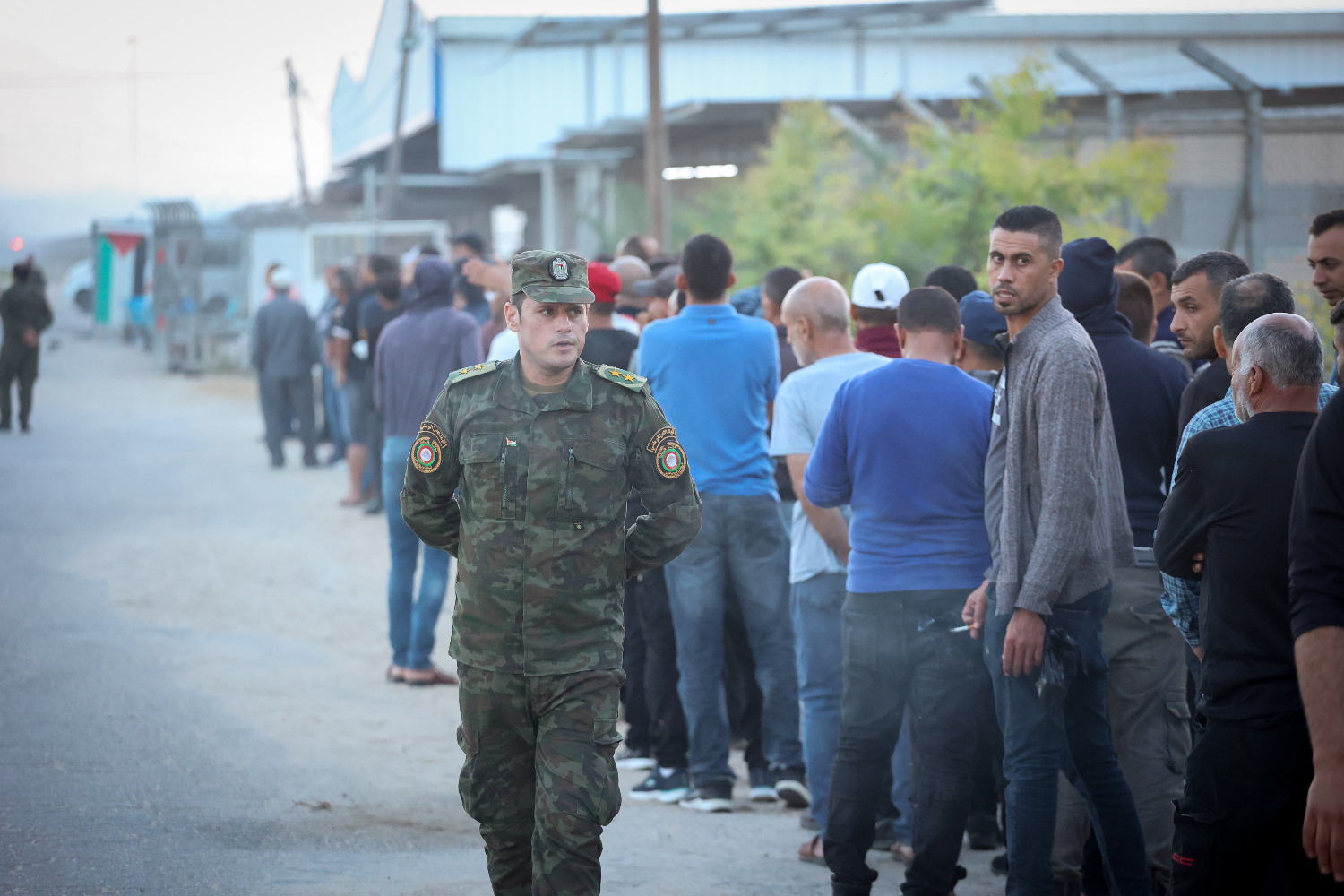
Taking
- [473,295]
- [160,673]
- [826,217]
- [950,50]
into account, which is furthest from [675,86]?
[160,673]

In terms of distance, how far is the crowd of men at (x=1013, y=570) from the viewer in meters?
3.04

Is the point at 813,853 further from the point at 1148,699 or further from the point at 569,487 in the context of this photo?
the point at 569,487

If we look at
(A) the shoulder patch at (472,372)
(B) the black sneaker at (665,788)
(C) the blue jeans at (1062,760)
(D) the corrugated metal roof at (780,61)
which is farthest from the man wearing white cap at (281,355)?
(D) the corrugated metal roof at (780,61)

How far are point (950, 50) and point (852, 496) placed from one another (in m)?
33.6

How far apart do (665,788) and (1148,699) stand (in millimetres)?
2344

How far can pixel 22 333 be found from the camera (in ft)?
59.9

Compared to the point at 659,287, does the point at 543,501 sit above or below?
below

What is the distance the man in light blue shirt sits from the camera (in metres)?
5.14

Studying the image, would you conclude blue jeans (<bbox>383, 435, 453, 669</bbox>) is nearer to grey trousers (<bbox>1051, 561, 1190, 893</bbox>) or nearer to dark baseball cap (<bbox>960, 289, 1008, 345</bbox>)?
dark baseball cap (<bbox>960, 289, 1008, 345</bbox>)

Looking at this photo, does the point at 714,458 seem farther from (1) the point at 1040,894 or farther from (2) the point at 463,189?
(2) the point at 463,189

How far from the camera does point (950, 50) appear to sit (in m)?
35.7

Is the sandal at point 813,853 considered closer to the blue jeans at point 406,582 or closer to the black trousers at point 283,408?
the blue jeans at point 406,582

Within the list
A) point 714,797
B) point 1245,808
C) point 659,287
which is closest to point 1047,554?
point 1245,808

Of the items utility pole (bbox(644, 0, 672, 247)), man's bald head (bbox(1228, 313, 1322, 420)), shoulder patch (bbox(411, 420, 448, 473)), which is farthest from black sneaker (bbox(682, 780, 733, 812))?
utility pole (bbox(644, 0, 672, 247))
